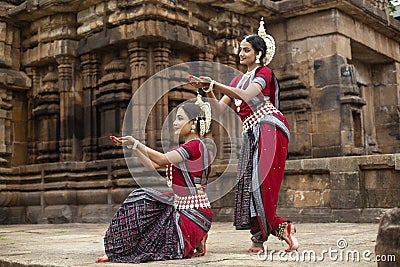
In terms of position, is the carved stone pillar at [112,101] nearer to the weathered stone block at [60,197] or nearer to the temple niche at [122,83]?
the temple niche at [122,83]

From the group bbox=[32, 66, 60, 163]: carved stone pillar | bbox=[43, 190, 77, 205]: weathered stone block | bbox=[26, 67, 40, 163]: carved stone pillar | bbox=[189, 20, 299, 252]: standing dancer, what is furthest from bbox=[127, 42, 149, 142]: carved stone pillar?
bbox=[189, 20, 299, 252]: standing dancer

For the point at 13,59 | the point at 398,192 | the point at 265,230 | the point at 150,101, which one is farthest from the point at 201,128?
the point at 13,59

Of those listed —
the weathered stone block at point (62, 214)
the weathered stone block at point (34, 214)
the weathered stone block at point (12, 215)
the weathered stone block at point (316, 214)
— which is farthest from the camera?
the weathered stone block at point (12, 215)

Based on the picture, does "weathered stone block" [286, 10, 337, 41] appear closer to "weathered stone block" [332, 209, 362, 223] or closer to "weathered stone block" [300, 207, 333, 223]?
"weathered stone block" [300, 207, 333, 223]

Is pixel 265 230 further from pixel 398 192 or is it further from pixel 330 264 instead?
pixel 398 192

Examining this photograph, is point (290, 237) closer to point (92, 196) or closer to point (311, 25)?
point (92, 196)

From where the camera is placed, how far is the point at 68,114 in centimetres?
1042

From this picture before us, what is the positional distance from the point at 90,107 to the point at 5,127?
1.82 m

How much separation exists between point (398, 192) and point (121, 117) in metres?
4.72

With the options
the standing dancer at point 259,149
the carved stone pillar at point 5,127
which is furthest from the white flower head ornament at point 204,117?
the carved stone pillar at point 5,127

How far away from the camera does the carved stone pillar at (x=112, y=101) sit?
9.70 metres

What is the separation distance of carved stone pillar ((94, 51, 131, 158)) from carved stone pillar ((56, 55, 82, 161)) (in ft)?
1.82

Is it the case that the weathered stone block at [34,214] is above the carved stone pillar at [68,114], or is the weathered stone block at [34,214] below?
below

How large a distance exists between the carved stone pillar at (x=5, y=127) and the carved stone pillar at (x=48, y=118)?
49cm
